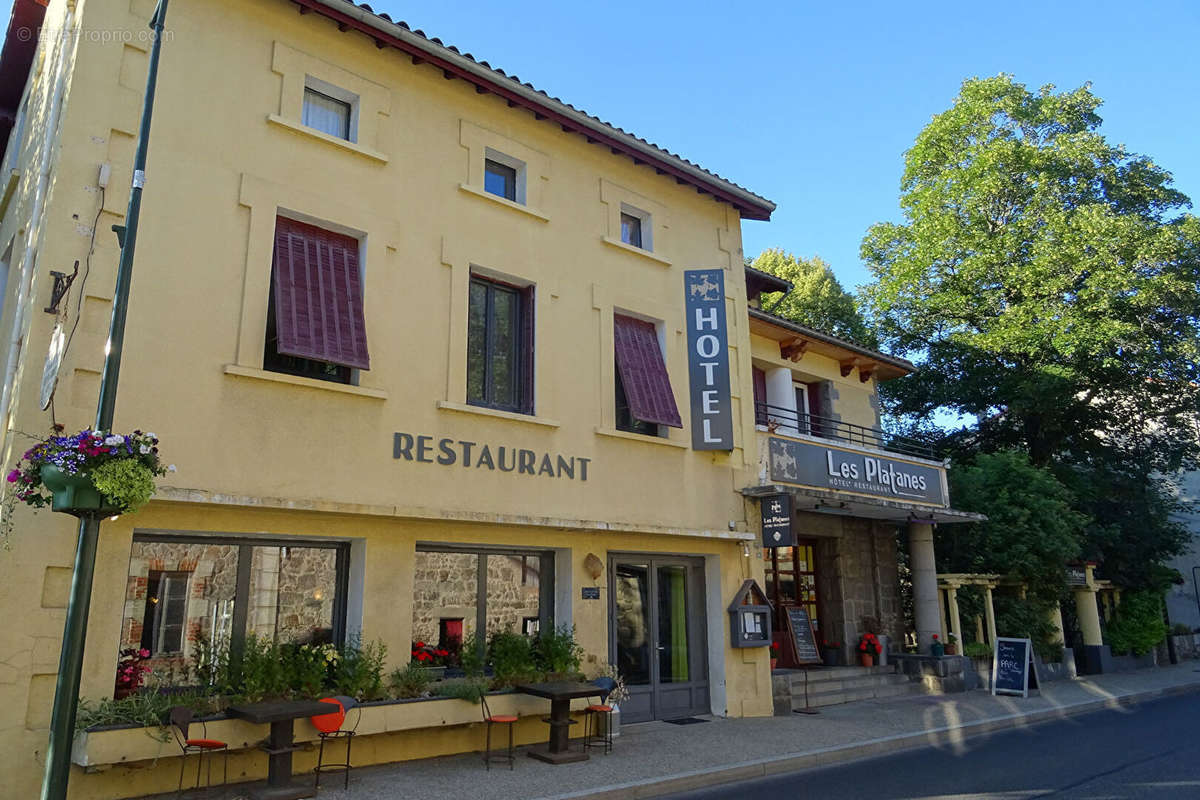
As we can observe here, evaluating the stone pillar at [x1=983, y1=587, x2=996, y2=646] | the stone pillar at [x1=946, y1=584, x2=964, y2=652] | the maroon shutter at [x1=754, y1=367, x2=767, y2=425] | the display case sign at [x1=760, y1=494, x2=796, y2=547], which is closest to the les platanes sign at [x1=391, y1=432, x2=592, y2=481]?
the display case sign at [x1=760, y1=494, x2=796, y2=547]

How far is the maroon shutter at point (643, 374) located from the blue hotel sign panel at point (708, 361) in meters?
0.43

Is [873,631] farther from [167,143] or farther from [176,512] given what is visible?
[167,143]

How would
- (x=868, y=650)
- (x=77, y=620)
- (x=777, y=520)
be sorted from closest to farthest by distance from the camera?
1. (x=77, y=620)
2. (x=777, y=520)
3. (x=868, y=650)

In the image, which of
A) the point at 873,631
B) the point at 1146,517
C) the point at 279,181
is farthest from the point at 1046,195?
the point at 279,181

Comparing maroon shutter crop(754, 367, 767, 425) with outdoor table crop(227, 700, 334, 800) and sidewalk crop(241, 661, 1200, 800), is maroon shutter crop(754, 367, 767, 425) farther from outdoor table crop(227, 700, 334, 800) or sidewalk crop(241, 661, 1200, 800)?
outdoor table crop(227, 700, 334, 800)

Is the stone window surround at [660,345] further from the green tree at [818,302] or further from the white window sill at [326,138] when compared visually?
the green tree at [818,302]

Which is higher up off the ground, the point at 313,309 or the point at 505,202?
the point at 505,202

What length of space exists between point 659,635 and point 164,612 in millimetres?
6614

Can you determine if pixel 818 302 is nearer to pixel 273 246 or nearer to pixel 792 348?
pixel 792 348

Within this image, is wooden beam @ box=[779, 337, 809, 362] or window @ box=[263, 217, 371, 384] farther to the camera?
wooden beam @ box=[779, 337, 809, 362]

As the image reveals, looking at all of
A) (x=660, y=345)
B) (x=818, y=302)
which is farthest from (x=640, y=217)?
(x=818, y=302)

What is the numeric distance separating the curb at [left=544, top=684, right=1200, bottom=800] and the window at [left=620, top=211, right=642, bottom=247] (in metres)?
7.64

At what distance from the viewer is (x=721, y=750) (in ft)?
31.3

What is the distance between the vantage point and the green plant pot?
216 inches
